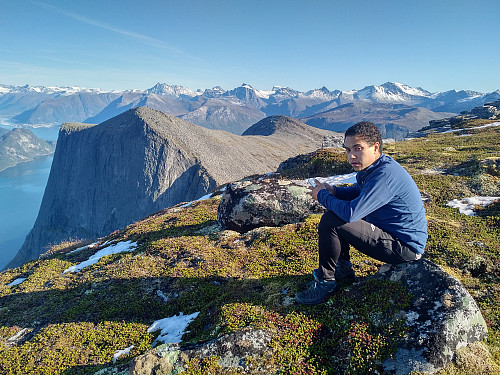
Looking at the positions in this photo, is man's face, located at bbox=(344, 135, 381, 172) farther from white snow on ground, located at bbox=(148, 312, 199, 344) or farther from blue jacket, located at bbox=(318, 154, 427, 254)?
white snow on ground, located at bbox=(148, 312, 199, 344)

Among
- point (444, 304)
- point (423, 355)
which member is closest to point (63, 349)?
point (423, 355)

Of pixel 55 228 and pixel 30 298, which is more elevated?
pixel 30 298

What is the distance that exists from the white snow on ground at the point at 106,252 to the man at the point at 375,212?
14613 millimetres

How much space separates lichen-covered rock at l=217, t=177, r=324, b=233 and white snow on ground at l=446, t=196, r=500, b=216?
23.8ft

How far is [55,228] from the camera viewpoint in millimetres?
169500

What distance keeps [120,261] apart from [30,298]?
428 cm

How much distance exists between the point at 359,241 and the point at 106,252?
17785 millimetres

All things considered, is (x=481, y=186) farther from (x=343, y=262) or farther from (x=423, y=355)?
(x=423, y=355)

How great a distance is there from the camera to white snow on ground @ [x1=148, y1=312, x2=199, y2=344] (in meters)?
8.32

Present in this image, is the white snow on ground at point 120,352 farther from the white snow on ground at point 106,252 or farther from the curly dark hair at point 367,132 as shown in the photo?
the white snow on ground at point 106,252

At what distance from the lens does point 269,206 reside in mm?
15109

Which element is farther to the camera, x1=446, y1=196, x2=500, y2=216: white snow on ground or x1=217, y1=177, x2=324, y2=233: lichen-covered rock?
x1=217, y1=177, x2=324, y2=233: lichen-covered rock

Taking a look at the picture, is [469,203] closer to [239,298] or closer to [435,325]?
[435,325]

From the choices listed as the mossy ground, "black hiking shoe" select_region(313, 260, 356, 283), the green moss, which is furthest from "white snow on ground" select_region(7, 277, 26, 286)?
"black hiking shoe" select_region(313, 260, 356, 283)
